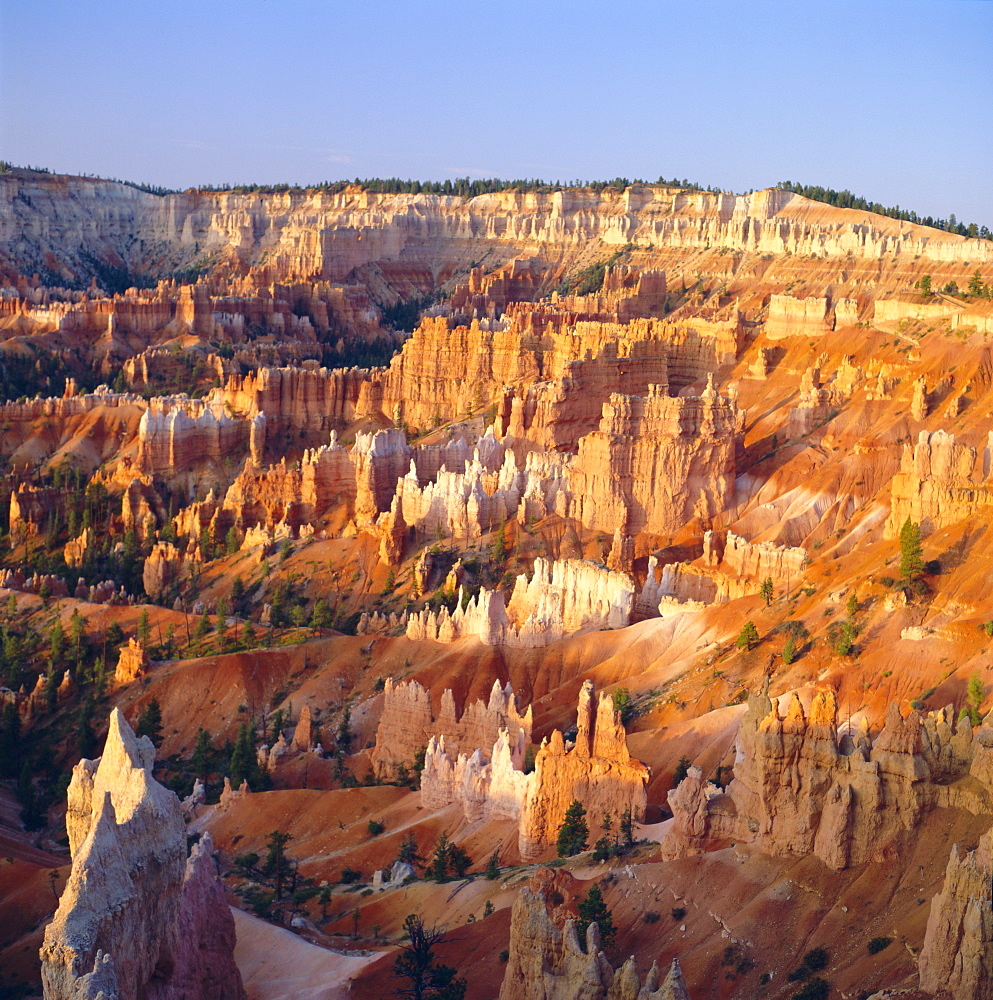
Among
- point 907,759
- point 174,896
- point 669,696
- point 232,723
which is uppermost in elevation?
point 907,759

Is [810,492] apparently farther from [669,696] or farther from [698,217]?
[698,217]

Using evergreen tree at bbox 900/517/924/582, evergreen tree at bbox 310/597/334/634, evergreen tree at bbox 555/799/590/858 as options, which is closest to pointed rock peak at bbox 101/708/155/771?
evergreen tree at bbox 555/799/590/858

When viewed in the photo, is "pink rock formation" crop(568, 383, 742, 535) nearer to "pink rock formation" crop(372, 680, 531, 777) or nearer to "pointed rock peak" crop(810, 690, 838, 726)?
"pink rock formation" crop(372, 680, 531, 777)

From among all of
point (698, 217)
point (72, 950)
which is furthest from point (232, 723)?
point (698, 217)

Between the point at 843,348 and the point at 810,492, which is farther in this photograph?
the point at 843,348

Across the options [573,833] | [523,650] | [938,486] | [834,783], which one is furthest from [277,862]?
[938,486]

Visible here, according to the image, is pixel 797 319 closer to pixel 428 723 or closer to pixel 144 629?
pixel 144 629
